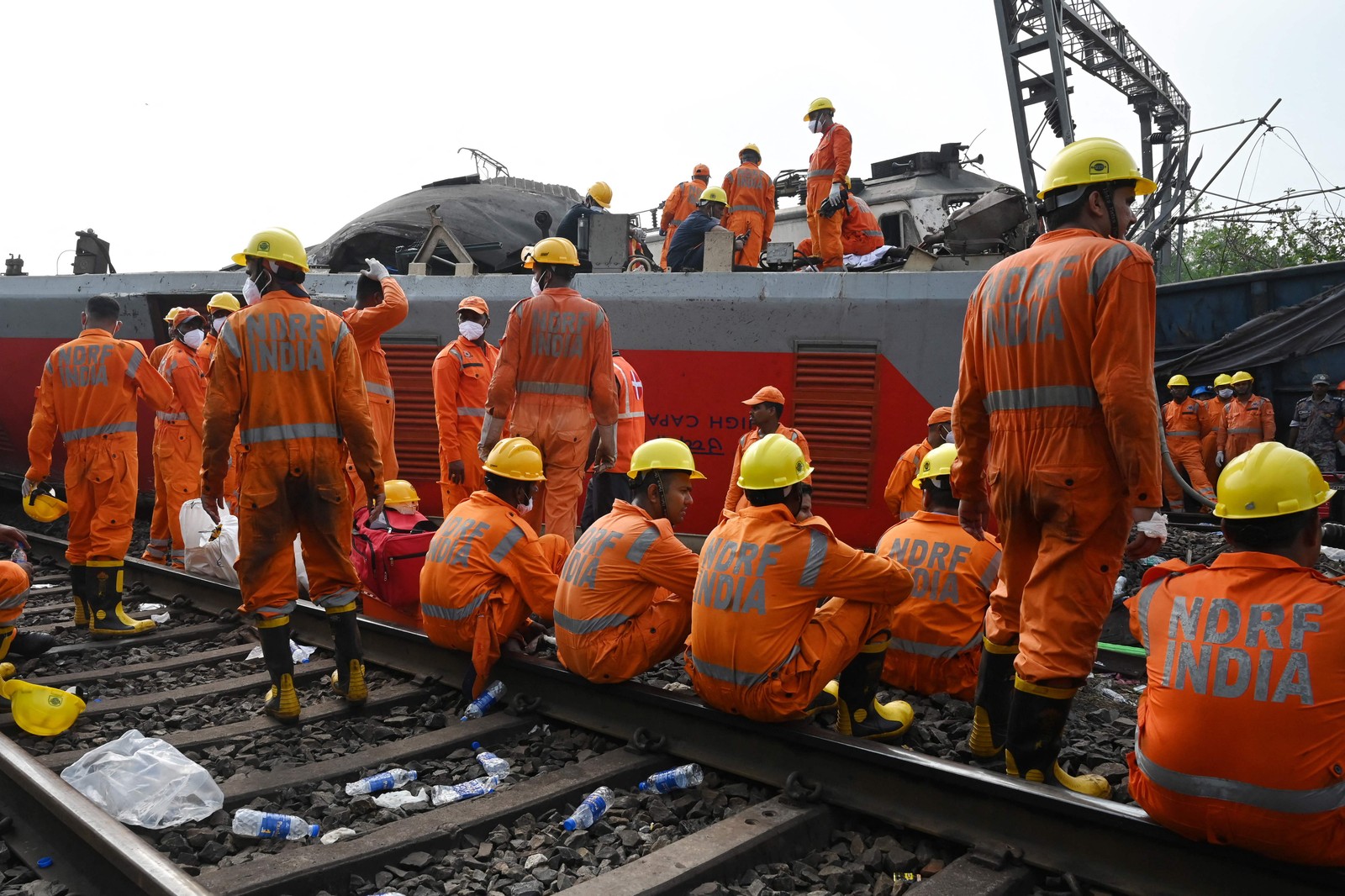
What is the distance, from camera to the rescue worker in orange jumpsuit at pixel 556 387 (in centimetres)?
552

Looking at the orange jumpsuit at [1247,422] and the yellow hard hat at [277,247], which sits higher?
the yellow hard hat at [277,247]

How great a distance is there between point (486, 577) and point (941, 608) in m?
1.98

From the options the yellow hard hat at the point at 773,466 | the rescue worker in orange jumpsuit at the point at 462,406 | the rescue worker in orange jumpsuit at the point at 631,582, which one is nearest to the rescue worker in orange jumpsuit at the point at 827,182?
the rescue worker in orange jumpsuit at the point at 462,406

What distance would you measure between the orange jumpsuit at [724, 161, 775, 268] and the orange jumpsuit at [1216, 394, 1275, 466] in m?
5.63

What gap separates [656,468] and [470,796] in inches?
57.6

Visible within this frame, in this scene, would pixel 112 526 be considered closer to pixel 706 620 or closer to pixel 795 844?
pixel 706 620

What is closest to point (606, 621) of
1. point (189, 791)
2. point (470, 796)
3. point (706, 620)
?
point (706, 620)

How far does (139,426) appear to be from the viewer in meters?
9.48

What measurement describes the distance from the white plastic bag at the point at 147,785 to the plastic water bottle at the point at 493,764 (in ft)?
2.86

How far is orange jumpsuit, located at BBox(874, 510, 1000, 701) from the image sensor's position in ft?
13.5

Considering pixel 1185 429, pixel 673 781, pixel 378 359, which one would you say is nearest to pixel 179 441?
pixel 378 359

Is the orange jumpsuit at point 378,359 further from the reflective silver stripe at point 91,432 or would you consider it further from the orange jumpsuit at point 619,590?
the orange jumpsuit at point 619,590

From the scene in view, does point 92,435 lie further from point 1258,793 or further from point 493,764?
point 1258,793

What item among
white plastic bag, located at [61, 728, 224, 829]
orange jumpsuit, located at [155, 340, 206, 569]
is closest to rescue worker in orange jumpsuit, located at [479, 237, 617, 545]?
white plastic bag, located at [61, 728, 224, 829]
